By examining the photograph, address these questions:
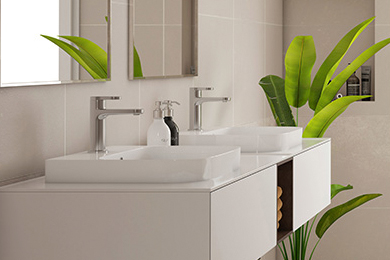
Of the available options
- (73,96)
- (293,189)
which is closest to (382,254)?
(293,189)

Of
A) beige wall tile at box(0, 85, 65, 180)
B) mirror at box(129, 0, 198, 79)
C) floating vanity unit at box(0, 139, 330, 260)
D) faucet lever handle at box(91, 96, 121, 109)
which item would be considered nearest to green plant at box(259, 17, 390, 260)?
mirror at box(129, 0, 198, 79)

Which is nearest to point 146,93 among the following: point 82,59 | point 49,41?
point 82,59

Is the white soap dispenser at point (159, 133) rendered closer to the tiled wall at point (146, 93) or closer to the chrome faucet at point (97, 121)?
the tiled wall at point (146, 93)

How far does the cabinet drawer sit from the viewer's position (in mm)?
1798

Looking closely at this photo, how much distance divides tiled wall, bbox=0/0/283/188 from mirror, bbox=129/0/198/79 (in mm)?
46

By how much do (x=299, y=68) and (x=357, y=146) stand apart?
1058mm


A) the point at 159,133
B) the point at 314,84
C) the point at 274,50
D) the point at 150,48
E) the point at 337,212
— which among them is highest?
the point at 274,50

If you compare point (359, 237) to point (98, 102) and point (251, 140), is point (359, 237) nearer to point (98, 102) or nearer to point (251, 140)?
point (251, 140)

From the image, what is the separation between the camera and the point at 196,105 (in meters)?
2.99

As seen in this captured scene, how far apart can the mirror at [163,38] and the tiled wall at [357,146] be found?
152 centimetres

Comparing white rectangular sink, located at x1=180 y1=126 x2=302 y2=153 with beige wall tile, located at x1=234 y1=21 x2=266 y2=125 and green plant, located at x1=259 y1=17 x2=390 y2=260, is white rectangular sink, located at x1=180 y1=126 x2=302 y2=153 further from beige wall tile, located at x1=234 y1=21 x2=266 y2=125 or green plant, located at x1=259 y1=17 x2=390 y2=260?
beige wall tile, located at x1=234 y1=21 x2=266 y2=125

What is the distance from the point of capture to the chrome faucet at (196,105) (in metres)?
2.96

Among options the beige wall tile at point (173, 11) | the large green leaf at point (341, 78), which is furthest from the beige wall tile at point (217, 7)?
the large green leaf at point (341, 78)

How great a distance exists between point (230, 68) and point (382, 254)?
65.1 inches
